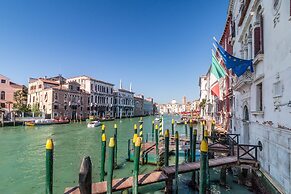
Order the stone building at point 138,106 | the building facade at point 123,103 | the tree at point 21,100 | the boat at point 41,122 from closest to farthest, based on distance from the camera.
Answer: the boat at point 41,122, the tree at point 21,100, the building facade at point 123,103, the stone building at point 138,106

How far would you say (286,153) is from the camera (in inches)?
211

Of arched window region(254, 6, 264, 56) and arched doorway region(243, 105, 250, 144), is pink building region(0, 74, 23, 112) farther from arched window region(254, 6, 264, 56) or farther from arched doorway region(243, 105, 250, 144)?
arched window region(254, 6, 264, 56)

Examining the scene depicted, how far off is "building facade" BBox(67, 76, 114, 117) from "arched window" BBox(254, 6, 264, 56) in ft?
147

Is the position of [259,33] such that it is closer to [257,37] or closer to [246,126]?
[257,37]

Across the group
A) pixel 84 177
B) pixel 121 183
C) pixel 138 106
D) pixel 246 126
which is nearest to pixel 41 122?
pixel 121 183

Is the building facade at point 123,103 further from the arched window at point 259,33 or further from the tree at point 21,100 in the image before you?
the arched window at point 259,33

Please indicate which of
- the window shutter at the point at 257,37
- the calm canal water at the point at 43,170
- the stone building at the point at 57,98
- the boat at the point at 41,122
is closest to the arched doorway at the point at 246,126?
the calm canal water at the point at 43,170

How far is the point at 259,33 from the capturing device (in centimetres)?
795

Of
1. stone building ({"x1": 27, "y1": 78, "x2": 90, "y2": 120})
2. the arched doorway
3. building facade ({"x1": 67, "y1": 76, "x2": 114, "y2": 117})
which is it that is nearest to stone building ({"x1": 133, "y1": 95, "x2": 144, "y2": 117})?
building facade ({"x1": 67, "y1": 76, "x2": 114, "y2": 117})

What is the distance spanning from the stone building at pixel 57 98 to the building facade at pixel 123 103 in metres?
15.0

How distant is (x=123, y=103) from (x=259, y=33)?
196 ft

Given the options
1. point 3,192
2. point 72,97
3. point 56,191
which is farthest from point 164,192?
point 72,97

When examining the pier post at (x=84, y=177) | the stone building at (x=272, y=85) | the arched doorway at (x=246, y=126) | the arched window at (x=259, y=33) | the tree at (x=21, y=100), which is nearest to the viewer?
the pier post at (x=84, y=177)

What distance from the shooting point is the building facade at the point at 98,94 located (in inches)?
1959
